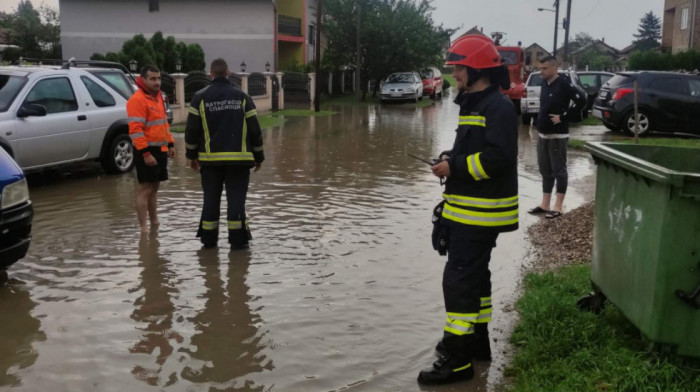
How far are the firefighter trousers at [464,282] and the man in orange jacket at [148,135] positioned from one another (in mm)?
Answer: 4071

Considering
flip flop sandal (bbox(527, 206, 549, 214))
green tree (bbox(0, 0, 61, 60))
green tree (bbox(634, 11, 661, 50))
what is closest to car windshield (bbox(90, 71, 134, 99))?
flip flop sandal (bbox(527, 206, 549, 214))

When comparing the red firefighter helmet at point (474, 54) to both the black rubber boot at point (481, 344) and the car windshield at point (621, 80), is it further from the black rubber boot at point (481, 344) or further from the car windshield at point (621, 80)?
the car windshield at point (621, 80)

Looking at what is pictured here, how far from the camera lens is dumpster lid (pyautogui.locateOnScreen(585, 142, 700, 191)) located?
3.50 metres

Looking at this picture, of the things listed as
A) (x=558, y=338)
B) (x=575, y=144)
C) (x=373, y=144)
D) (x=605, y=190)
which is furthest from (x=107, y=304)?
(x=575, y=144)

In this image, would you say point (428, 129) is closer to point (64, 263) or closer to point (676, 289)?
point (64, 263)

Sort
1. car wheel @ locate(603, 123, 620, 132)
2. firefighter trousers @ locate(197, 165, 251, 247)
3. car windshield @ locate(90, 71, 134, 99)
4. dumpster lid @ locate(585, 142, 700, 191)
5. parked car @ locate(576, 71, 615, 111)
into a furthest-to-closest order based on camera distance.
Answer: parked car @ locate(576, 71, 615, 111)
car wheel @ locate(603, 123, 620, 132)
car windshield @ locate(90, 71, 134, 99)
firefighter trousers @ locate(197, 165, 251, 247)
dumpster lid @ locate(585, 142, 700, 191)

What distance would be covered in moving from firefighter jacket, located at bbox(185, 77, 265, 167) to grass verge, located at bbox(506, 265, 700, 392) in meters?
2.92

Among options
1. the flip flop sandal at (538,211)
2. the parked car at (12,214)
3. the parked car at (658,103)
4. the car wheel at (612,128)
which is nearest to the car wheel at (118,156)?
the parked car at (12,214)

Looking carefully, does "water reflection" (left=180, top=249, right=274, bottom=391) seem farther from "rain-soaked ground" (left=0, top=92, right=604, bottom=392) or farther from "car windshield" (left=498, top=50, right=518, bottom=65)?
"car windshield" (left=498, top=50, right=518, bottom=65)

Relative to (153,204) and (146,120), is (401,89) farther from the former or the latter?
(146,120)

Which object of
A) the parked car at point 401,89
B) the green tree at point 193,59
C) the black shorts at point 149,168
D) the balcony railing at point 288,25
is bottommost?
the black shorts at point 149,168

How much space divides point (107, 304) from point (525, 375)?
3118mm

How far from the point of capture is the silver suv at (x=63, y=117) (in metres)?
9.23

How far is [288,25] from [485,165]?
37.4m
